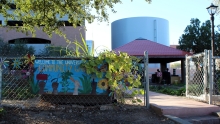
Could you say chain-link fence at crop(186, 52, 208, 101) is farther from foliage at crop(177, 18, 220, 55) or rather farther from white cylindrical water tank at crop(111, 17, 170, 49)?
white cylindrical water tank at crop(111, 17, 170, 49)

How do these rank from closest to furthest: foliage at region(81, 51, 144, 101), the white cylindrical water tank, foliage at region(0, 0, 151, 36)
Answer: foliage at region(81, 51, 144, 101)
foliage at region(0, 0, 151, 36)
the white cylindrical water tank

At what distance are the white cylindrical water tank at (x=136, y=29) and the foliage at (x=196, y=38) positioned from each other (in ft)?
63.9

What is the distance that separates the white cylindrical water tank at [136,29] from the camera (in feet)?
156

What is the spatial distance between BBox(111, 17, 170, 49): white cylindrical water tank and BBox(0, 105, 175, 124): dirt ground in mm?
41720

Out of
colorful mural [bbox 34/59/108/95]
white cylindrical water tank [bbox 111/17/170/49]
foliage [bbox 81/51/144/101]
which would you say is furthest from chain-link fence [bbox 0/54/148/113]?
white cylindrical water tank [bbox 111/17/170/49]

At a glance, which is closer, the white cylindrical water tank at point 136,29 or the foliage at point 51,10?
the foliage at point 51,10

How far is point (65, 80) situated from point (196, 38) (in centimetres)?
2452

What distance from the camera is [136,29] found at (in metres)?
47.9

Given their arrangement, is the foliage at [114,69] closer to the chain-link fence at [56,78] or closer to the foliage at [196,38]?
the chain-link fence at [56,78]

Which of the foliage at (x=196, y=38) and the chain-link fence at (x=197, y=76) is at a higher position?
the foliage at (x=196, y=38)

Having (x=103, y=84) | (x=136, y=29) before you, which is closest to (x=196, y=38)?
(x=136, y=29)

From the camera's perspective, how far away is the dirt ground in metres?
4.96

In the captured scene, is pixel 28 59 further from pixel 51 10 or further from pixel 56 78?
pixel 51 10

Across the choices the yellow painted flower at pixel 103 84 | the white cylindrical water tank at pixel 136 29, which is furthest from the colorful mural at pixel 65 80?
the white cylindrical water tank at pixel 136 29
